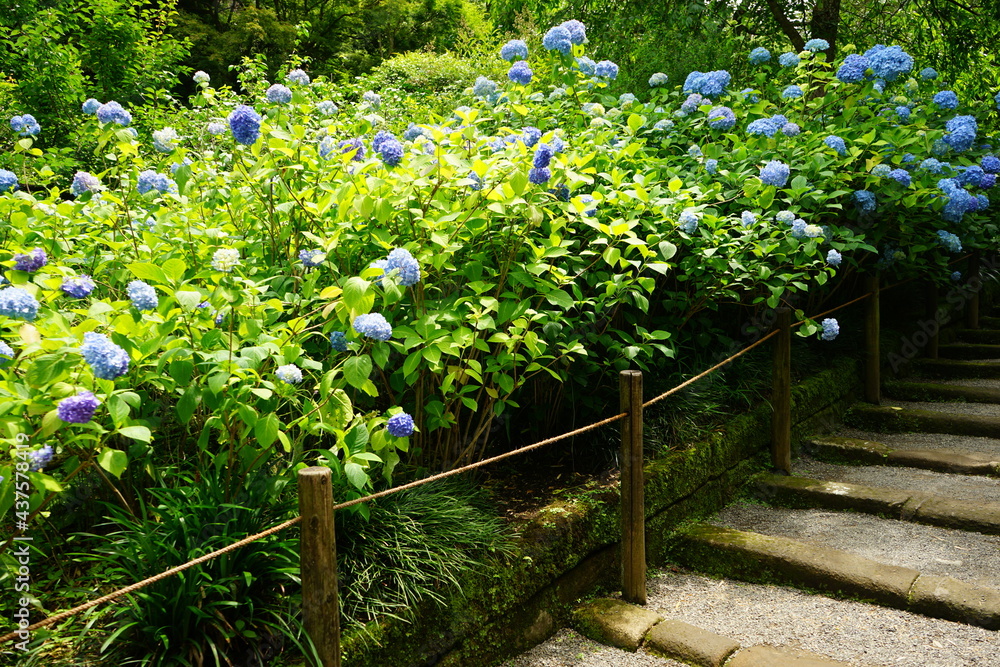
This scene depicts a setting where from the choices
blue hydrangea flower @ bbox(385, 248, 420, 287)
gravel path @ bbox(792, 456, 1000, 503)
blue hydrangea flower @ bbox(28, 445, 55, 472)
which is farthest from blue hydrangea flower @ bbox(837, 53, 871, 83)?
blue hydrangea flower @ bbox(28, 445, 55, 472)

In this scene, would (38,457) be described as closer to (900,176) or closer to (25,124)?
(25,124)

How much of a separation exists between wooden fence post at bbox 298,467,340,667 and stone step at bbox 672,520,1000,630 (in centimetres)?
228

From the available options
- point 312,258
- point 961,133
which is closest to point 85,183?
point 312,258

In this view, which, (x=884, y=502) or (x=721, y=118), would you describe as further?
(x=721, y=118)

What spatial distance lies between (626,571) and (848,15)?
24.4 ft

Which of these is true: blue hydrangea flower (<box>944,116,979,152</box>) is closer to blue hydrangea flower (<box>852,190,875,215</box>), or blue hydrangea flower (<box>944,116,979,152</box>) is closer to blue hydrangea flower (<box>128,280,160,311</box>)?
blue hydrangea flower (<box>852,190,875,215</box>)

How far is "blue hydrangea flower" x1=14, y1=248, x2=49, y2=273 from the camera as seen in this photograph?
7.89ft

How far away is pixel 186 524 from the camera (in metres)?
2.34

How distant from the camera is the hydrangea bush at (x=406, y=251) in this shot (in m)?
2.32

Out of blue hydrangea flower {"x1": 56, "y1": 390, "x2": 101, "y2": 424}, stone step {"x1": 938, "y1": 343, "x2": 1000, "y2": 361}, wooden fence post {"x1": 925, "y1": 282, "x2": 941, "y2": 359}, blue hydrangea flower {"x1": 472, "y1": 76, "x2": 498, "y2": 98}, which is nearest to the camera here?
blue hydrangea flower {"x1": 56, "y1": 390, "x2": 101, "y2": 424}

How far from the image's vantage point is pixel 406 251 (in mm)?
2432

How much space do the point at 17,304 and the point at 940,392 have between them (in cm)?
640

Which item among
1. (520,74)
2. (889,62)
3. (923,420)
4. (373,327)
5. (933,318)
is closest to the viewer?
(373,327)

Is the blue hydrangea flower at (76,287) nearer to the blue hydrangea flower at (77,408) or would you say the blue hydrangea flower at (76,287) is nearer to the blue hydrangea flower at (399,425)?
the blue hydrangea flower at (77,408)
